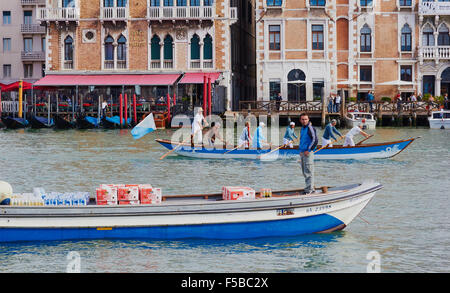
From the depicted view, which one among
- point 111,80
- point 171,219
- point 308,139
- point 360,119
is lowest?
point 171,219

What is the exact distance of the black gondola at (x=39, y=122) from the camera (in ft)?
152

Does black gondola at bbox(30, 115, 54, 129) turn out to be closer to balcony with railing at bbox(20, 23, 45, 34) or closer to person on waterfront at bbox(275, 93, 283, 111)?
person on waterfront at bbox(275, 93, 283, 111)

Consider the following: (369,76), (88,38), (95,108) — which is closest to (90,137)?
(95,108)

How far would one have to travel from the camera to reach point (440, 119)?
44094mm

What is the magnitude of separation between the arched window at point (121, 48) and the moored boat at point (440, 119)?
60.7 ft

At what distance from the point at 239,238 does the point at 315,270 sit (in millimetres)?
1757

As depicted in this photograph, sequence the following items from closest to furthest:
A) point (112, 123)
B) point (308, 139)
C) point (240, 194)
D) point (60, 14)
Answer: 1. point (240, 194)
2. point (308, 139)
3. point (112, 123)
4. point (60, 14)

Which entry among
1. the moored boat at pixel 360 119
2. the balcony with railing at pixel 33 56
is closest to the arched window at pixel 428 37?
the moored boat at pixel 360 119

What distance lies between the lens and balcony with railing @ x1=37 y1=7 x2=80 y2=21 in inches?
1948

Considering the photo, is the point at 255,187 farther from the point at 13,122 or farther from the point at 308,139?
the point at 13,122

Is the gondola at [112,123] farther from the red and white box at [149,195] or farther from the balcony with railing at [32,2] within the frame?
the red and white box at [149,195]

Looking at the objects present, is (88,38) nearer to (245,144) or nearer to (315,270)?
(245,144)

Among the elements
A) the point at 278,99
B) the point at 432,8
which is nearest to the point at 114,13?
the point at 278,99

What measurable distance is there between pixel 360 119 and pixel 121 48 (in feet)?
50.4
